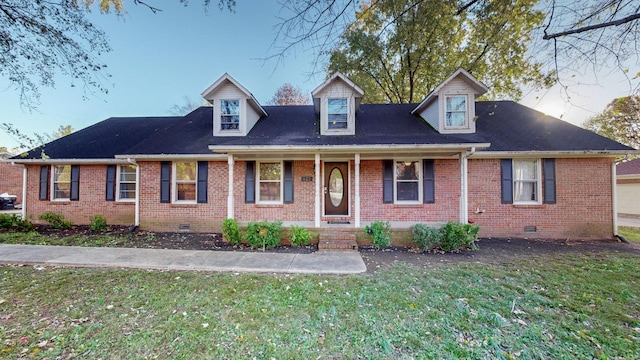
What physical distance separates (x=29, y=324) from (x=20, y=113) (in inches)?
149

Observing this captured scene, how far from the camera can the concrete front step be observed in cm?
671

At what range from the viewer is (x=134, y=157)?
841 centimetres

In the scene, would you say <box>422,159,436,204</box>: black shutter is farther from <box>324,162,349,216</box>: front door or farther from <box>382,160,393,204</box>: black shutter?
<box>324,162,349,216</box>: front door

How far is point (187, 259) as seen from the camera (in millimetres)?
5605

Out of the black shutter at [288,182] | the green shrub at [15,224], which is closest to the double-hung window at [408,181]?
the black shutter at [288,182]

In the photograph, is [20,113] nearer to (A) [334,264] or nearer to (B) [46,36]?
(B) [46,36]

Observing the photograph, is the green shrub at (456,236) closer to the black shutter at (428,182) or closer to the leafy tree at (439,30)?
the black shutter at (428,182)

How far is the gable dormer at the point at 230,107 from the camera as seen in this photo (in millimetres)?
8887

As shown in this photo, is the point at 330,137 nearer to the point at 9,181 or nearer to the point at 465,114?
the point at 465,114

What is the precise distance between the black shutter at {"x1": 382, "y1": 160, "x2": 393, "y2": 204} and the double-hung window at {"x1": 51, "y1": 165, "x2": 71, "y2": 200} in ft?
41.1

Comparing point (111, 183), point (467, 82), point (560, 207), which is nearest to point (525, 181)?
point (560, 207)

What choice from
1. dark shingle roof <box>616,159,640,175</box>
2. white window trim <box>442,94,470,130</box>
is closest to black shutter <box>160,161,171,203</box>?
white window trim <box>442,94,470,130</box>

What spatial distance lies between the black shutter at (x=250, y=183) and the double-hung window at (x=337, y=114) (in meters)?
3.17

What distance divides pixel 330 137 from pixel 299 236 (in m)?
3.55
